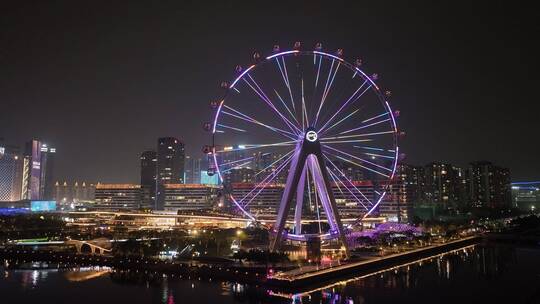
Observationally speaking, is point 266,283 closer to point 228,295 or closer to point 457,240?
point 228,295

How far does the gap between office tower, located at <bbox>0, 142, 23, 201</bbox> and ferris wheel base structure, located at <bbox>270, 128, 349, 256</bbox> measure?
10238 centimetres

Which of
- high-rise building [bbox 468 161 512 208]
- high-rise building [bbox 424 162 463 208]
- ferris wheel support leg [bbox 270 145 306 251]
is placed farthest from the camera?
high-rise building [bbox 468 161 512 208]

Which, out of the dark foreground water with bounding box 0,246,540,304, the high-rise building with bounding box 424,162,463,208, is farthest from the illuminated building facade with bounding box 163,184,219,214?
the dark foreground water with bounding box 0,246,540,304

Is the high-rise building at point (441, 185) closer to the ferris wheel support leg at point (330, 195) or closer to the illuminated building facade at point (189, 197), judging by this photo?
the illuminated building facade at point (189, 197)

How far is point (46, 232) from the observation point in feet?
180

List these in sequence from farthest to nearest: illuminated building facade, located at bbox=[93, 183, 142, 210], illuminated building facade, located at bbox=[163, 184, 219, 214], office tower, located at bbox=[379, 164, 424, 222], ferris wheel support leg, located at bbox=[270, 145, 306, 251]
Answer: illuminated building facade, located at bbox=[93, 183, 142, 210] < illuminated building facade, located at bbox=[163, 184, 219, 214] < office tower, located at bbox=[379, 164, 424, 222] < ferris wheel support leg, located at bbox=[270, 145, 306, 251]

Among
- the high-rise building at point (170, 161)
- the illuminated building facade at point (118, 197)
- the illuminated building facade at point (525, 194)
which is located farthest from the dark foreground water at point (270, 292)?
the illuminated building facade at point (525, 194)

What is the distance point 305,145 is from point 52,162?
12756cm

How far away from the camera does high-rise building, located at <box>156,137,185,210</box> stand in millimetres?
118312

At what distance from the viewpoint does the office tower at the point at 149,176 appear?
114 m

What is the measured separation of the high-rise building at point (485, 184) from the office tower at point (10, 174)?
10168 centimetres

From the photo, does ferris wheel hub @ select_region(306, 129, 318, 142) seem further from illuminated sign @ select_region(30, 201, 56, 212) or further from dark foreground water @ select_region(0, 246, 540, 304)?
illuminated sign @ select_region(30, 201, 56, 212)

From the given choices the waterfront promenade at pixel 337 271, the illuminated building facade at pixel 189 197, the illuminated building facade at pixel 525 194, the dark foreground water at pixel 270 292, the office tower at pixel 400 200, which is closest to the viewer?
the dark foreground water at pixel 270 292

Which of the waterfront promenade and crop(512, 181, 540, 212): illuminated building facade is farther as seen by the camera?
crop(512, 181, 540, 212): illuminated building facade
